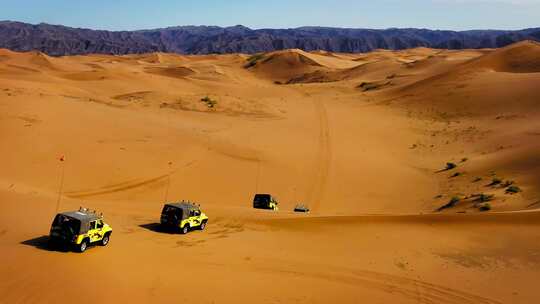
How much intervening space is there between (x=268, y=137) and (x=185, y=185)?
1142cm

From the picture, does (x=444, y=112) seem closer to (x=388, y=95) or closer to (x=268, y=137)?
(x=388, y=95)

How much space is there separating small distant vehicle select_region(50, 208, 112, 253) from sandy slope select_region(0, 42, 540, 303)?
316mm

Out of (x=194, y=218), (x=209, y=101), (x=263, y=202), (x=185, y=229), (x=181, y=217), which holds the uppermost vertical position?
(x=209, y=101)

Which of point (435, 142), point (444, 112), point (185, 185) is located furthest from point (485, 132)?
point (185, 185)

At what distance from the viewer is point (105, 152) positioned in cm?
2800

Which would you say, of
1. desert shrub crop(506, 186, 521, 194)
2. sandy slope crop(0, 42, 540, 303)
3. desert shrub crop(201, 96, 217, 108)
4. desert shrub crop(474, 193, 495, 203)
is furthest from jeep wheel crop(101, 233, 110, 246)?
desert shrub crop(201, 96, 217, 108)

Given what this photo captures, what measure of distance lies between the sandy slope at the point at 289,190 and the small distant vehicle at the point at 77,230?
32 centimetres

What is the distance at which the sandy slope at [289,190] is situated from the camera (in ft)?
40.2

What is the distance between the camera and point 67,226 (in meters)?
13.0

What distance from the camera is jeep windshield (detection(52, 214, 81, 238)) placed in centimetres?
1295

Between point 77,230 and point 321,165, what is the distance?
20086mm

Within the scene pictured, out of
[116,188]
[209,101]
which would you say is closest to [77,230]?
[116,188]

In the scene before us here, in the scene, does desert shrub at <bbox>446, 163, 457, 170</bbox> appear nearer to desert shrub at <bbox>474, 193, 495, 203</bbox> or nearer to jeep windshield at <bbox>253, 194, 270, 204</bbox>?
desert shrub at <bbox>474, 193, 495, 203</bbox>

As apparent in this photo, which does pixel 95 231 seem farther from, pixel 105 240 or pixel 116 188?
pixel 116 188
